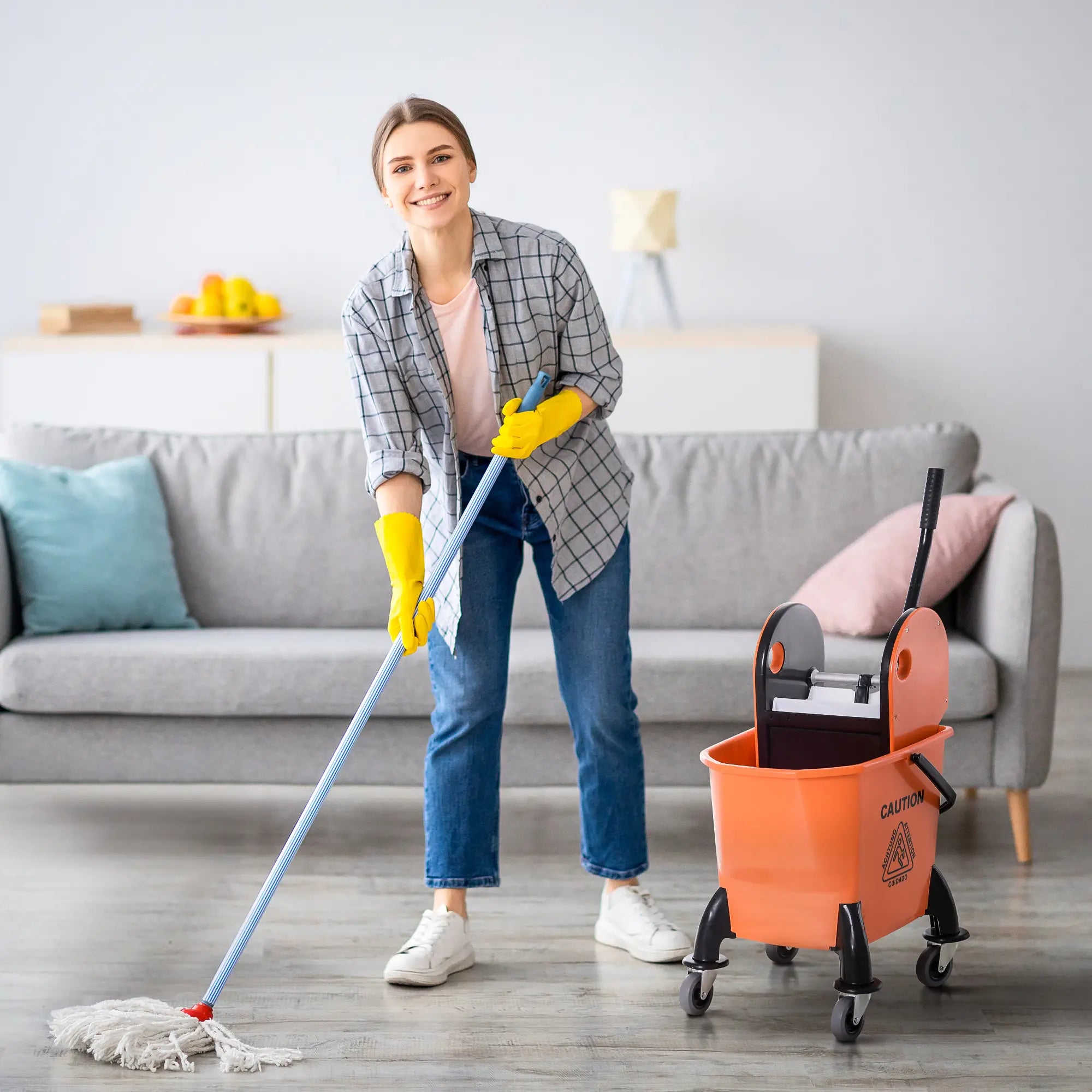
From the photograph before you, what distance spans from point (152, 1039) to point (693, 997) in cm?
71

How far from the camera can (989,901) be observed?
2.39 m

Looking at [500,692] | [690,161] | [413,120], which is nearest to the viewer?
[413,120]

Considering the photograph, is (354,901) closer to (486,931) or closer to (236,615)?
(486,931)

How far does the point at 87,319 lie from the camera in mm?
4109

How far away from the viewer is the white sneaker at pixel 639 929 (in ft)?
6.96

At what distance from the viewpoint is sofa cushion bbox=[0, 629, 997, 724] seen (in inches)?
104

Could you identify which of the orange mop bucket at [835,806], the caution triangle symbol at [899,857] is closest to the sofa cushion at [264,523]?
the orange mop bucket at [835,806]

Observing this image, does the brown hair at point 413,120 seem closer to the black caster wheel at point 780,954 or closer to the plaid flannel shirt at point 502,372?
the plaid flannel shirt at point 502,372

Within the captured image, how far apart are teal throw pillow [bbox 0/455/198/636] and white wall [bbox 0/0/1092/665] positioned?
5.24 ft

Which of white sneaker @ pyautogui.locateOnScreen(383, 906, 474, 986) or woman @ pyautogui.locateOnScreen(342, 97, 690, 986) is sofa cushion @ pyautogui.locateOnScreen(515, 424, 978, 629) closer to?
woman @ pyautogui.locateOnScreen(342, 97, 690, 986)

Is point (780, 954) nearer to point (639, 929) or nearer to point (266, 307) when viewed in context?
point (639, 929)

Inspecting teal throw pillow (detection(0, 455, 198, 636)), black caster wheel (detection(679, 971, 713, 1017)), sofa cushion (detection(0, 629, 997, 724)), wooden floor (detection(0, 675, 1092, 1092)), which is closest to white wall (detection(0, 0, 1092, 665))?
teal throw pillow (detection(0, 455, 198, 636))

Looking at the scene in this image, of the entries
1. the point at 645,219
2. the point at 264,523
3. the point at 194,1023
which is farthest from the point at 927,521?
the point at 645,219

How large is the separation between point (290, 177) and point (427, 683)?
230 centimetres
